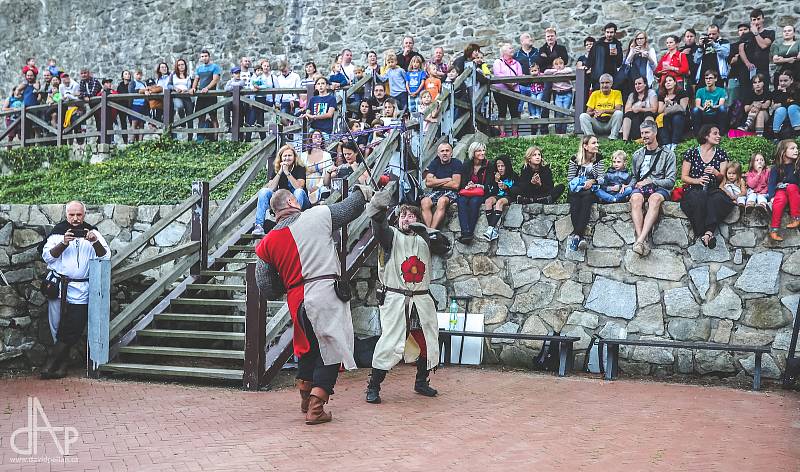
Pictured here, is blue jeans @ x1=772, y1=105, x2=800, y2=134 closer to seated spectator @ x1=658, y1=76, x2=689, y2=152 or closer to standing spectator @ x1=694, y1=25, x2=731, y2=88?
seated spectator @ x1=658, y1=76, x2=689, y2=152

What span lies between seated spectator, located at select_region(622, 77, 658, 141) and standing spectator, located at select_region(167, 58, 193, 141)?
7706 mm

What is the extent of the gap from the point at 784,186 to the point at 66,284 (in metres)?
6.97

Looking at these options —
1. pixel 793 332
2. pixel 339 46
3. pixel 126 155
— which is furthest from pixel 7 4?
pixel 793 332

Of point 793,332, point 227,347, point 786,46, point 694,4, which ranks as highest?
point 694,4

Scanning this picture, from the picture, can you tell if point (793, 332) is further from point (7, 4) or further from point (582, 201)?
point (7, 4)

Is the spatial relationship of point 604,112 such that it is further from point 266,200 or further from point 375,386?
point 375,386

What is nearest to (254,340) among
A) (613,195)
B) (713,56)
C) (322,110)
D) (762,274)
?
(613,195)

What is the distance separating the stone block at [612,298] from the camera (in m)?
8.75

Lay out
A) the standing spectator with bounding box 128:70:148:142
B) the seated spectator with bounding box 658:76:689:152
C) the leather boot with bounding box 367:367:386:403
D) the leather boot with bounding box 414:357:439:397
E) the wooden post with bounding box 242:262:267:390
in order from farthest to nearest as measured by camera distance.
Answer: the standing spectator with bounding box 128:70:148:142 < the seated spectator with bounding box 658:76:689:152 < the wooden post with bounding box 242:262:267:390 < the leather boot with bounding box 414:357:439:397 < the leather boot with bounding box 367:367:386:403

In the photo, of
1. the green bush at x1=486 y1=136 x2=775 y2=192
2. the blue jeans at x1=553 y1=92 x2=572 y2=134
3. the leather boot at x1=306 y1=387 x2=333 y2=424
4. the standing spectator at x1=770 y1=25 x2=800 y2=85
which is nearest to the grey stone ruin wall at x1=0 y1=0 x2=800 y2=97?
the standing spectator at x1=770 y1=25 x2=800 y2=85

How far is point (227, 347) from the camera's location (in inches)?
380

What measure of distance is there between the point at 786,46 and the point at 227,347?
8.57m

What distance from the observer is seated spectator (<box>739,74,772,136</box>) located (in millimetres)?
10961

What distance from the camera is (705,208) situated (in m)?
8.39
